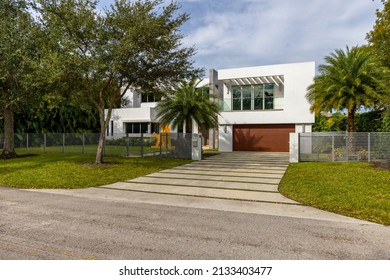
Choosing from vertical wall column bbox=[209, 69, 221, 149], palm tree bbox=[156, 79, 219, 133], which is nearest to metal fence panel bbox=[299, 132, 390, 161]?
palm tree bbox=[156, 79, 219, 133]

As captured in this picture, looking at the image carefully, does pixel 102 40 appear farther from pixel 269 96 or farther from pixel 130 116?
pixel 130 116

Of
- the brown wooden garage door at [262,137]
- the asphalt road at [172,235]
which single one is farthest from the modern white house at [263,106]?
the asphalt road at [172,235]

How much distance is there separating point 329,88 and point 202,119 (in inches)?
317

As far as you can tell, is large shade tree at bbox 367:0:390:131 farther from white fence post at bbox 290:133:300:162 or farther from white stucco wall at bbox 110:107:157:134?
white stucco wall at bbox 110:107:157:134

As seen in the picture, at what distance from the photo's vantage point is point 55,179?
10852 mm

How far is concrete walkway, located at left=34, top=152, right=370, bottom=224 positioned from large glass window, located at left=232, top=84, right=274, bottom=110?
11.3 metres

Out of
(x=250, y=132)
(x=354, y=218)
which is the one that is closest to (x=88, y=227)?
(x=354, y=218)

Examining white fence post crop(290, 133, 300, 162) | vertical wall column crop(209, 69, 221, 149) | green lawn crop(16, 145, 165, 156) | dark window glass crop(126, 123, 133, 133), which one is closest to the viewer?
white fence post crop(290, 133, 300, 162)

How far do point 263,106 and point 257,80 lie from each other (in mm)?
2341

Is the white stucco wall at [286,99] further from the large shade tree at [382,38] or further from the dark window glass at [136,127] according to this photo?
the dark window glass at [136,127]

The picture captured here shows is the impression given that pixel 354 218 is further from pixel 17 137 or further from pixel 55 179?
pixel 17 137

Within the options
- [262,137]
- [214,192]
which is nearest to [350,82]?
[262,137]

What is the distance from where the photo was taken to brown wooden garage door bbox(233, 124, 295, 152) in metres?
22.9

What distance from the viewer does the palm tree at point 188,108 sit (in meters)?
18.7
